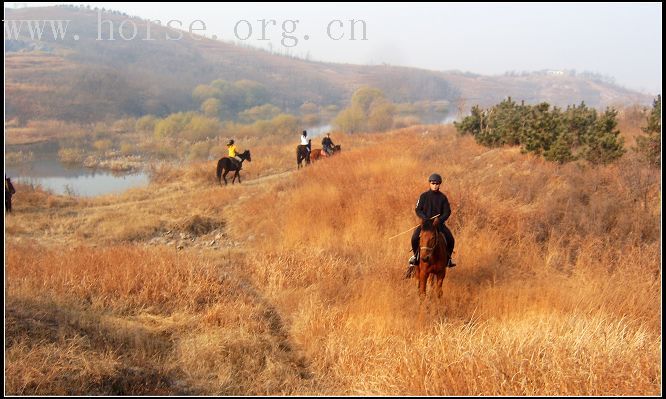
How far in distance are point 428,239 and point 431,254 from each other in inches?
9.0

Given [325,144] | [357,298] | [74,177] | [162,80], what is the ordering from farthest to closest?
1. [162,80]
2. [74,177]
3. [325,144]
4. [357,298]

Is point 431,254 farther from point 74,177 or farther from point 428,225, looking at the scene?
point 74,177

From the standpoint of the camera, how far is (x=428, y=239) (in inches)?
252

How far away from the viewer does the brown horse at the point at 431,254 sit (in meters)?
6.38

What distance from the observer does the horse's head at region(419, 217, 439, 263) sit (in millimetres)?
6352

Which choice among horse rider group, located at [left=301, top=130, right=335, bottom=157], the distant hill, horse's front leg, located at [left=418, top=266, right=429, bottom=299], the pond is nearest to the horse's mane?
horse's front leg, located at [left=418, top=266, right=429, bottom=299]

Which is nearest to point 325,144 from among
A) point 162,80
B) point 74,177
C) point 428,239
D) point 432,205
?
point 432,205

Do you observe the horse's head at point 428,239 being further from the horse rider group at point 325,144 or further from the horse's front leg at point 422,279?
the horse rider group at point 325,144

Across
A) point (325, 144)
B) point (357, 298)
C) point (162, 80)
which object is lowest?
point (357, 298)

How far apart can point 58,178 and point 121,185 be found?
25.0 ft

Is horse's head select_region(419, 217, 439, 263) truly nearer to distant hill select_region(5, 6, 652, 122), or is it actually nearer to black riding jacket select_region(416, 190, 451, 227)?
black riding jacket select_region(416, 190, 451, 227)

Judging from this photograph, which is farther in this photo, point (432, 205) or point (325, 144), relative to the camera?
point (325, 144)

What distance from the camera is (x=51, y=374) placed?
4.29 meters

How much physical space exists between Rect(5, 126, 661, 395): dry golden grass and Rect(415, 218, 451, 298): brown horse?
29cm
